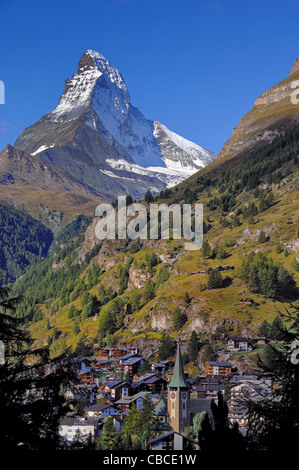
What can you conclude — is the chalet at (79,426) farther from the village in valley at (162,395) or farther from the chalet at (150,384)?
the chalet at (150,384)

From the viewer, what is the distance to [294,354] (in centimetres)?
2877

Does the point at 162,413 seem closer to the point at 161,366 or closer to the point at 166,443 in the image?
the point at 166,443

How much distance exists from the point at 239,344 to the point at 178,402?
4777 centimetres

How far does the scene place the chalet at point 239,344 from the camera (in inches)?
7087

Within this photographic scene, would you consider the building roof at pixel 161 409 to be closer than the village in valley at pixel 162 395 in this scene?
No

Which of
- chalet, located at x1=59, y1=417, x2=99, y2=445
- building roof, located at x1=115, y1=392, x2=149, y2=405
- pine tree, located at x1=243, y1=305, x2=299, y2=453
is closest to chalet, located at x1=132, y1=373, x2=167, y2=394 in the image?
building roof, located at x1=115, y1=392, x2=149, y2=405

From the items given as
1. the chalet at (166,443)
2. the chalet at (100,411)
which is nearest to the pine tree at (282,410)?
the chalet at (166,443)

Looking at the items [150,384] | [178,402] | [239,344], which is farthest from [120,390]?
[178,402]

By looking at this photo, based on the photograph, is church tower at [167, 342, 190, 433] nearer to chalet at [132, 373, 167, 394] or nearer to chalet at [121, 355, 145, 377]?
chalet at [132, 373, 167, 394]

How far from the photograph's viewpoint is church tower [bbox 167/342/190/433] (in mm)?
134625

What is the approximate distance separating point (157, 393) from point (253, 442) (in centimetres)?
14731

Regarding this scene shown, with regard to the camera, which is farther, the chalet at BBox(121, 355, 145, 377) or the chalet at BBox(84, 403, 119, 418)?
the chalet at BBox(121, 355, 145, 377)
